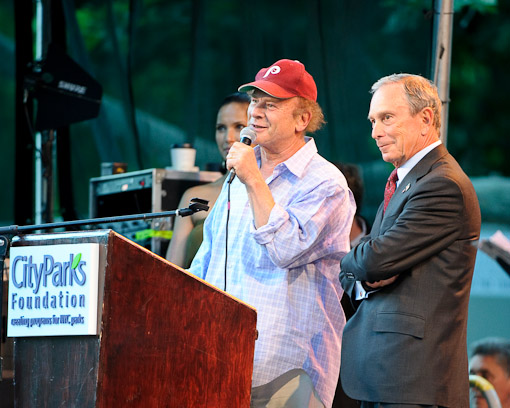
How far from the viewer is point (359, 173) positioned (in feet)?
15.1

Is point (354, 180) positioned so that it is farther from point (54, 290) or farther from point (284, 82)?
point (54, 290)

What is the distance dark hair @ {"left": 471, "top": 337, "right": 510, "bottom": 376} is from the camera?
13.8 feet

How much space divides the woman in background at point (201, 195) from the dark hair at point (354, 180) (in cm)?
58

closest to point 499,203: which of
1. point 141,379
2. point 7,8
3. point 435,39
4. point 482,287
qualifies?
point 482,287

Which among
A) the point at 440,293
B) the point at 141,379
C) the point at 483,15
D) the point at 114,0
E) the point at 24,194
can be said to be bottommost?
the point at 141,379

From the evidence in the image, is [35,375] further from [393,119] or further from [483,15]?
[483,15]

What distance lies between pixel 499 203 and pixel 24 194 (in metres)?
3.28

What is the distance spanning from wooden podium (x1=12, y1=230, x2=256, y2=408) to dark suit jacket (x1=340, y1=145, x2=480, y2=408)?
1.38ft

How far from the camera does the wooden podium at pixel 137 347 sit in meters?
2.20

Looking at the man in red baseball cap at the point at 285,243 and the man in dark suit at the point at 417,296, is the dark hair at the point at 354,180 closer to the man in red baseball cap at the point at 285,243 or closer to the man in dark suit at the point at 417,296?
the man in red baseball cap at the point at 285,243

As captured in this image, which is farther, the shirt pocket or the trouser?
the trouser

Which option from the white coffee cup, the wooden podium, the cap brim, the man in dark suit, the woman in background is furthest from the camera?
the white coffee cup

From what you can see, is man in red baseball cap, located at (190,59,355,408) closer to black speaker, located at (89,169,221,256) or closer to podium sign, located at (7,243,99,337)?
podium sign, located at (7,243,99,337)

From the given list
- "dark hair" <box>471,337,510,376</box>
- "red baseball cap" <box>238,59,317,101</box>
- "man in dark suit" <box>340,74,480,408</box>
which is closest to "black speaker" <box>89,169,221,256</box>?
"red baseball cap" <box>238,59,317,101</box>
